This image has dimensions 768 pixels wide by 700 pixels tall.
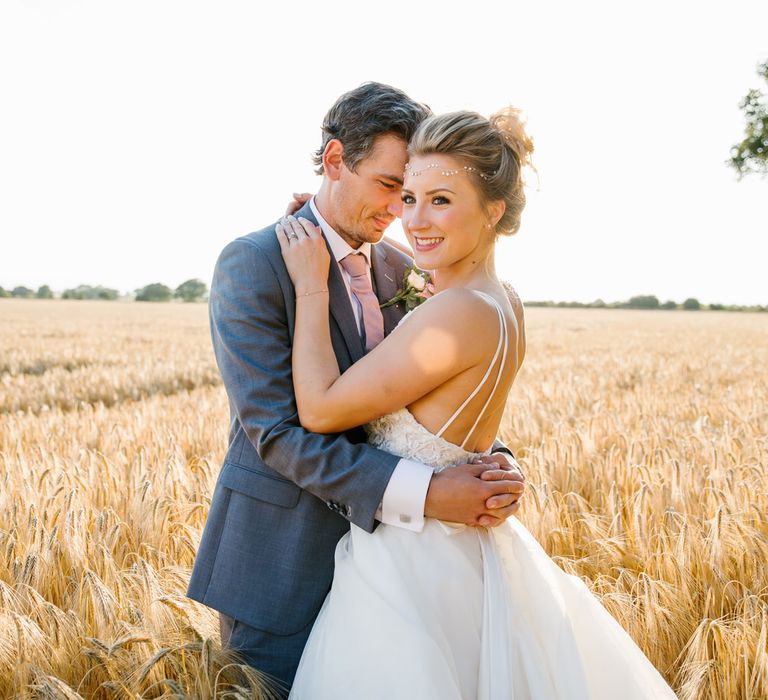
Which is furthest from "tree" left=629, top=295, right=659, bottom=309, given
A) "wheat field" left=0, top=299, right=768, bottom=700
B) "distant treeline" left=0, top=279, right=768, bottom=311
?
"wheat field" left=0, top=299, right=768, bottom=700

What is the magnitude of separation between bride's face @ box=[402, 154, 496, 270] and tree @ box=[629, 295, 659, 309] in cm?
8294

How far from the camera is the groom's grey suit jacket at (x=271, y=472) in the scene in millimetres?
2236

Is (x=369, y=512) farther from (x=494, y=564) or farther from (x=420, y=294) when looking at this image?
(x=420, y=294)

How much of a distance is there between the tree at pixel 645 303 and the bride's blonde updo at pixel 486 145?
82.8 meters

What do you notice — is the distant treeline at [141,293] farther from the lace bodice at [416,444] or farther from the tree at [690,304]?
the lace bodice at [416,444]

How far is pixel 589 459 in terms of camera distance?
432 cm

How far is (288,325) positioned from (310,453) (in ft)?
1.46

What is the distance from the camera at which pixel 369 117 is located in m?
2.63

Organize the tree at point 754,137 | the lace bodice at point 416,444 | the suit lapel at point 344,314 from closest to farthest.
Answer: the lace bodice at point 416,444 → the suit lapel at point 344,314 → the tree at point 754,137

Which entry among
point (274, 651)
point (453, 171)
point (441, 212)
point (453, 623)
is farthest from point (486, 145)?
point (274, 651)

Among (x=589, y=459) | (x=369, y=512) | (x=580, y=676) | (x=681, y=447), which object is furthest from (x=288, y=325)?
(x=681, y=447)

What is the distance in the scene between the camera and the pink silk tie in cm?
279

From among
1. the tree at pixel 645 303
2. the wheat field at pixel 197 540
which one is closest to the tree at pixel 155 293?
the tree at pixel 645 303

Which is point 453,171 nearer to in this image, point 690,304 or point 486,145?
point 486,145
